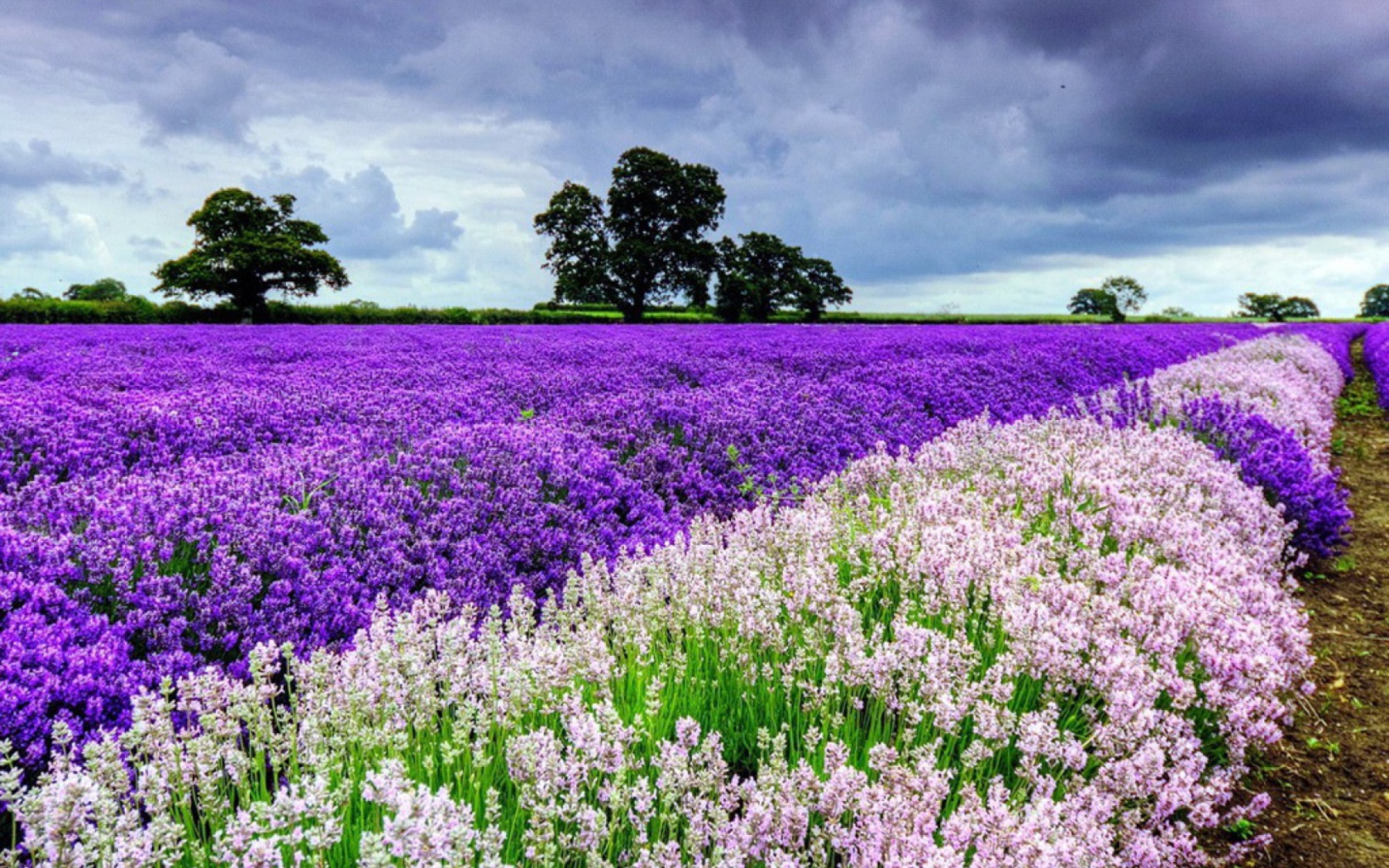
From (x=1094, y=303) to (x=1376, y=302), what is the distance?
1878 inches

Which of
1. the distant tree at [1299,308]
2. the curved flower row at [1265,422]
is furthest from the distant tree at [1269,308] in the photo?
the curved flower row at [1265,422]

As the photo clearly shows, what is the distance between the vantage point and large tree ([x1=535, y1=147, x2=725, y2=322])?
36.8 metres

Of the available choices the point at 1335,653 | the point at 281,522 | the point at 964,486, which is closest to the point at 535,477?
the point at 281,522

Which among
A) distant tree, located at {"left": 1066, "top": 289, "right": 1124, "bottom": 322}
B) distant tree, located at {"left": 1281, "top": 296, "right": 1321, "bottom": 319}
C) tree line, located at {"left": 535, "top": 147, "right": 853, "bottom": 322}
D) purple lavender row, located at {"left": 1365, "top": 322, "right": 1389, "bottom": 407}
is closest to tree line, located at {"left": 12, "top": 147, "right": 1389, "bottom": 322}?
tree line, located at {"left": 535, "top": 147, "right": 853, "bottom": 322}

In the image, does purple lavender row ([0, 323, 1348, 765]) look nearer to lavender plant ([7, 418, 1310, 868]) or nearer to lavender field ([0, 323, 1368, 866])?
lavender field ([0, 323, 1368, 866])

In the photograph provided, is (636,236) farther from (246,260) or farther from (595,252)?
(246,260)

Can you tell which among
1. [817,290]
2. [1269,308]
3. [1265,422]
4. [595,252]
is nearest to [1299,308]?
[1269,308]

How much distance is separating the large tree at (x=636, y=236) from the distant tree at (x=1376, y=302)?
98468mm

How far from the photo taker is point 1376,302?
3944 inches

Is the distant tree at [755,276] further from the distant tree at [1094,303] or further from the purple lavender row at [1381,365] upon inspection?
the distant tree at [1094,303]

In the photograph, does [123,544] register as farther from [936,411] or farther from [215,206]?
[215,206]

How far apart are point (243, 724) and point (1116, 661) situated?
3.11 meters

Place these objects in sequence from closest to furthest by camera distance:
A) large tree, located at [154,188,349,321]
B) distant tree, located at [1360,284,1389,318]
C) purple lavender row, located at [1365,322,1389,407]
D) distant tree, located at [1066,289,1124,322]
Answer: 1. purple lavender row, located at [1365,322,1389,407]
2. large tree, located at [154,188,349,321]
3. distant tree, located at [1066,289,1124,322]
4. distant tree, located at [1360,284,1389,318]

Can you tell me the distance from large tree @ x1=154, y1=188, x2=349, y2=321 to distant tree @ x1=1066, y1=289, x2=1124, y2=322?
227 ft
